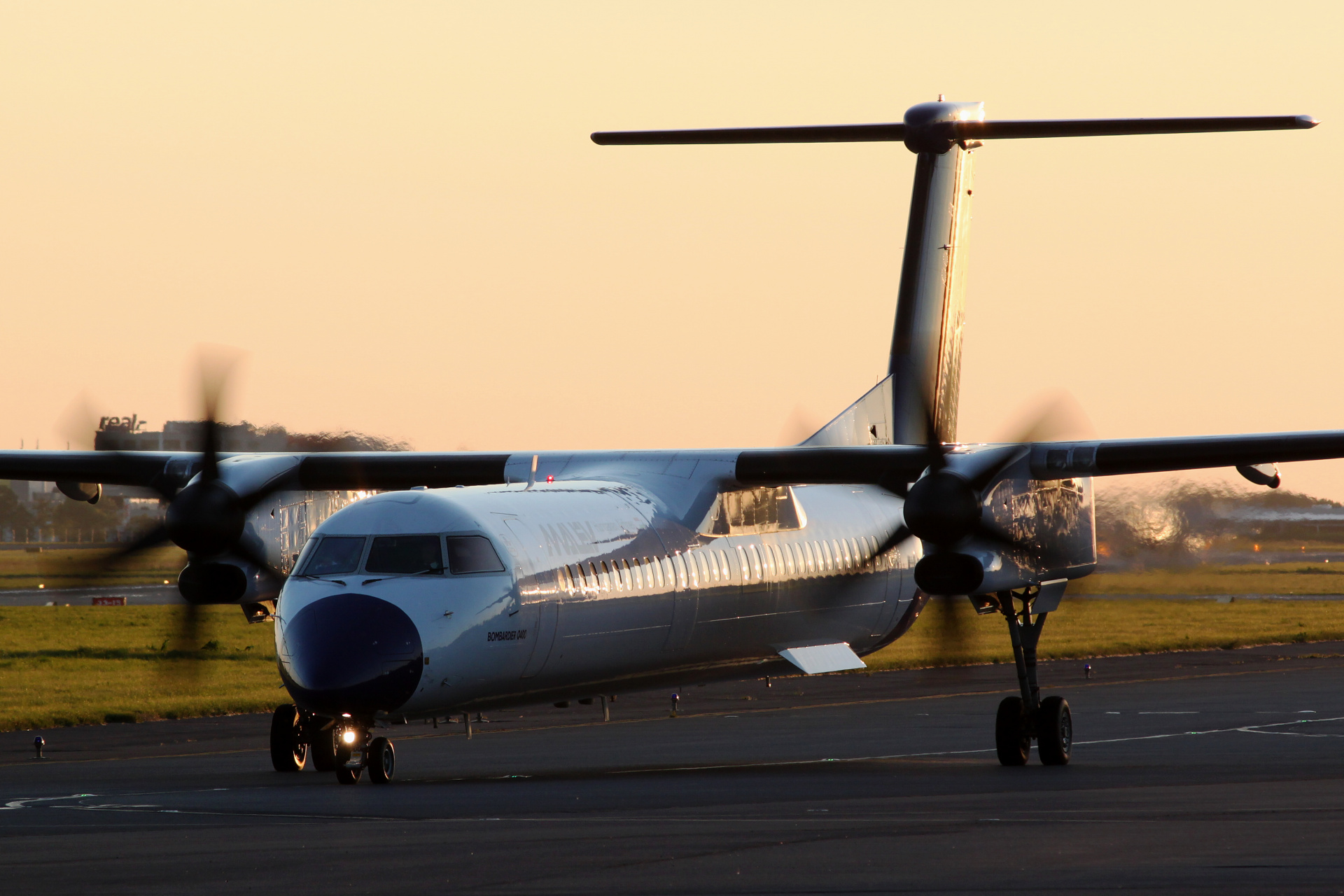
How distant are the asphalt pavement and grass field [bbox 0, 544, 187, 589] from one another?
2452 millimetres

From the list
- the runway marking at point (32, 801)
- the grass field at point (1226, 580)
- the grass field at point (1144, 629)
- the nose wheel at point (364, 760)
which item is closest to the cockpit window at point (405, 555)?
the nose wheel at point (364, 760)

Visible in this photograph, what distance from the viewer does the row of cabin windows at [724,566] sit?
2089cm

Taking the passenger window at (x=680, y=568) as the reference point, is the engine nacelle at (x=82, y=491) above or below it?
above

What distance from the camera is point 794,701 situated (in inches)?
1411

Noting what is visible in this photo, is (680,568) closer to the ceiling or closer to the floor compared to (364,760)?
closer to the ceiling

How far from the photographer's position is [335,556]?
63.2 feet

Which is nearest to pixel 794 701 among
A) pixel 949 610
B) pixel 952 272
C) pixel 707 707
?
pixel 707 707

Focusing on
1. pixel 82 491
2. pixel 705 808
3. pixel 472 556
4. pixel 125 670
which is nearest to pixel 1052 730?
pixel 705 808

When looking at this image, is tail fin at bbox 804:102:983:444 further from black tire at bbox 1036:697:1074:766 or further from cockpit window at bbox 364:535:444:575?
cockpit window at bbox 364:535:444:575

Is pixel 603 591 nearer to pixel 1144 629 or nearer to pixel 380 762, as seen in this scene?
pixel 380 762

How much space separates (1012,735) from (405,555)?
873 centimetres

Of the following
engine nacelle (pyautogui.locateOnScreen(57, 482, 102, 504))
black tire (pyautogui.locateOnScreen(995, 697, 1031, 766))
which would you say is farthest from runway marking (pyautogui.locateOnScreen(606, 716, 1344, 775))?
engine nacelle (pyautogui.locateOnScreen(57, 482, 102, 504))

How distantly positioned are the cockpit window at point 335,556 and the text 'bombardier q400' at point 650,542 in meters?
0.02

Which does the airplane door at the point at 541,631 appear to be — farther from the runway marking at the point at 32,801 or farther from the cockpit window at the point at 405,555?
the runway marking at the point at 32,801
